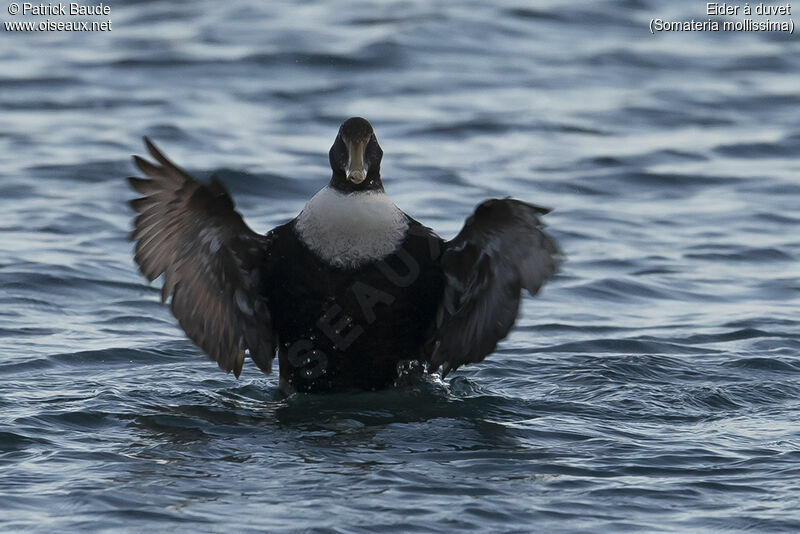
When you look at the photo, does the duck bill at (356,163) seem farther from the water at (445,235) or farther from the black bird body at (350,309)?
the water at (445,235)

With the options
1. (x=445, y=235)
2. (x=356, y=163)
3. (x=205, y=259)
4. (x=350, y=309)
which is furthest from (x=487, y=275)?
(x=445, y=235)

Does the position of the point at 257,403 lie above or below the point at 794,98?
below

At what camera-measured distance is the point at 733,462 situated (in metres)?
6.03

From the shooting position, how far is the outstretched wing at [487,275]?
20.3 feet

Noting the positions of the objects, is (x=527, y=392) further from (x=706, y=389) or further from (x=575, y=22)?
(x=575, y=22)

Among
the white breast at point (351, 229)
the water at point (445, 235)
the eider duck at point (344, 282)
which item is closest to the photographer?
the water at point (445, 235)

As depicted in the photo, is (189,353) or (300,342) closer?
(300,342)

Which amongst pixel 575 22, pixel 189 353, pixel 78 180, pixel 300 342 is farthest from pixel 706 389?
pixel 575 22

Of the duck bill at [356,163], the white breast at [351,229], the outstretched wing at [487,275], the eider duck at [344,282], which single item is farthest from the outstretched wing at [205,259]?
the outstretched wing at [487,275]

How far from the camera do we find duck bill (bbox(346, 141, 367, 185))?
6.64 meters

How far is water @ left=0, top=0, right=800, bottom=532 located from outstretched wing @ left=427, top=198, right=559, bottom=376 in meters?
0.31

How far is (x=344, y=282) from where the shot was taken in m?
6.57

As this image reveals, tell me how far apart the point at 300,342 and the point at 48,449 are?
4.06 ft

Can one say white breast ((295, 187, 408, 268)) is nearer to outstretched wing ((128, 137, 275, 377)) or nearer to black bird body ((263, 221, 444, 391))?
black bird body ((263, 221, 444, 391))
